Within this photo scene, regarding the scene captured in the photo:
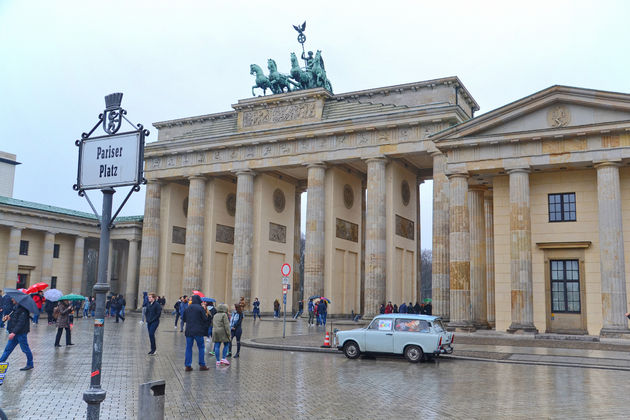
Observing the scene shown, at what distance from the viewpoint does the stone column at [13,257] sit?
168 feet

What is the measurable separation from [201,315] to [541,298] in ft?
64.7

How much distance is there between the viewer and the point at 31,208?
52500 millimetres

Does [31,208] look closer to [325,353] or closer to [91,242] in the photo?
[91,242]

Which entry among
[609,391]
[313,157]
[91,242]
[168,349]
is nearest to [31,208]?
[91,242]

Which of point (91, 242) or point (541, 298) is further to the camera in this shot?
point (91, 242)

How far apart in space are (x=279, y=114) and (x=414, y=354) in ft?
107

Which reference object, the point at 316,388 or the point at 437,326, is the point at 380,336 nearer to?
the point at 437,326

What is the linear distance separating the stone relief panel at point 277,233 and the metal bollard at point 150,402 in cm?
4322

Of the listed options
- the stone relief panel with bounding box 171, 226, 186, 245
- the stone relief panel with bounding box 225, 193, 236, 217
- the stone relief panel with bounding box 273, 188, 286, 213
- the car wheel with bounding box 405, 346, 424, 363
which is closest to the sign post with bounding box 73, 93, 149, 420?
the car wheel with bounding box 405, 346, 424, 363

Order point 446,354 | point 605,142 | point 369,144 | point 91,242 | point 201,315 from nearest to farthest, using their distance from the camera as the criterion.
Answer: point 201,315 < point 446,354 < point 605,142 < point 369,144 < point 91,242

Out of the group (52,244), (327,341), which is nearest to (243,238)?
(52,244)

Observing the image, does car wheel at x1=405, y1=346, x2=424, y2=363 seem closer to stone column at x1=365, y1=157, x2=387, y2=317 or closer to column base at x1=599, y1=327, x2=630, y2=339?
column base at x1=599, y1=327, x2=630, y2=339

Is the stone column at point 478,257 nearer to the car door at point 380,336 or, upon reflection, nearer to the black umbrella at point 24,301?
the car door at point 380,336

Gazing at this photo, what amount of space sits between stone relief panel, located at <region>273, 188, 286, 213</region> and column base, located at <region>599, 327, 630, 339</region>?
30190 millimetres
